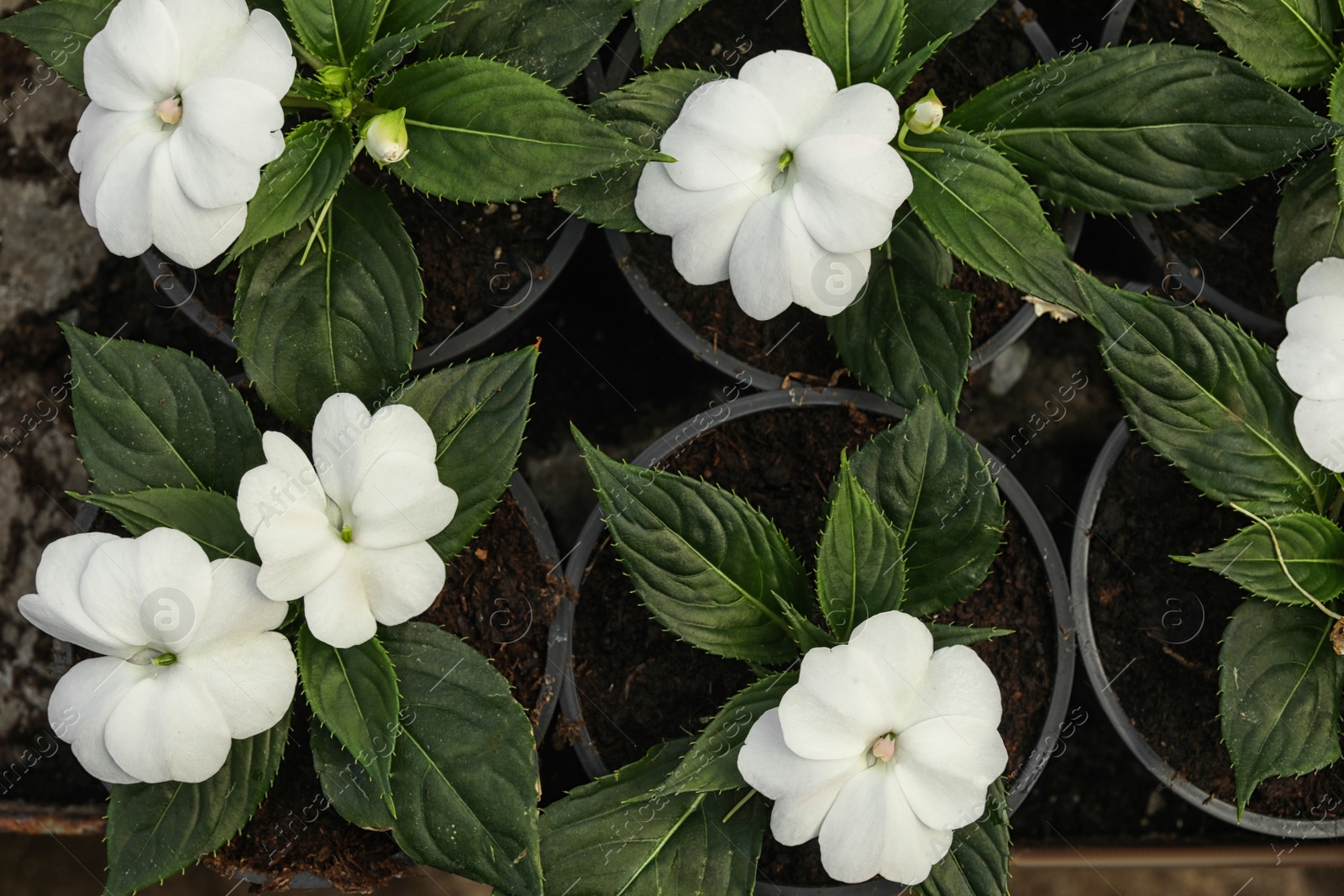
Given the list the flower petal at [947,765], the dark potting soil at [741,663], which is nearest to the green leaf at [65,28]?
the dark potting soil at [741,663]

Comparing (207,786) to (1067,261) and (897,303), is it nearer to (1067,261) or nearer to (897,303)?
(897,303)

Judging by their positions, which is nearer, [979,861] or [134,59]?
[134,59]

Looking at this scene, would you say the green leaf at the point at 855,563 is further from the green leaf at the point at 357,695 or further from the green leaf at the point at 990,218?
the green leaf at the point at 357,695

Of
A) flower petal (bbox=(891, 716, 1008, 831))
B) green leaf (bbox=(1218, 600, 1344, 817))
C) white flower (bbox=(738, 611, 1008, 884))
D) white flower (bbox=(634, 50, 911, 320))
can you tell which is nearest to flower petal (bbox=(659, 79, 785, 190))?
white flower (bbox=(634, 50, 911, 320))

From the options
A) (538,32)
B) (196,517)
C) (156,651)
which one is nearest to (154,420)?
(196,517)

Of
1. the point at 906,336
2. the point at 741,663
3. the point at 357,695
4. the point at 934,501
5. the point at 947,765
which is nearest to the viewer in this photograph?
the point at 947,765

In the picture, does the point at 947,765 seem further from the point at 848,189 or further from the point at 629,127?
the point at 629,127

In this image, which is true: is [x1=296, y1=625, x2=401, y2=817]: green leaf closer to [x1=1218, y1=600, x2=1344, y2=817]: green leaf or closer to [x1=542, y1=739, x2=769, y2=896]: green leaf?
[x1=542, y1=739, x2=769, y2=896]: green leaf
